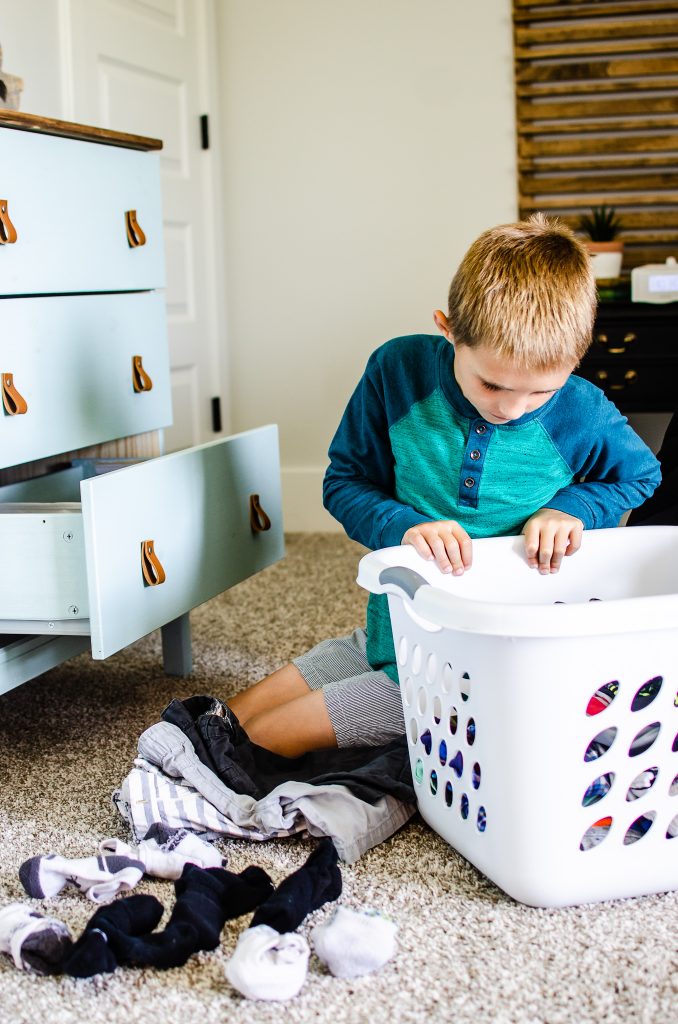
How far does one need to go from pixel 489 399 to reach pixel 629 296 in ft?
4.52

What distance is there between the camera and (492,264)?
1116 millimetres

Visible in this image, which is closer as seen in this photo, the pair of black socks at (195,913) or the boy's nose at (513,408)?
the pair of black socks at (195,913)

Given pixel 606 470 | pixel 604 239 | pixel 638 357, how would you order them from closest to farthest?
1. pixel 606 470
2. pixel 638 357
3. pixel 604 239

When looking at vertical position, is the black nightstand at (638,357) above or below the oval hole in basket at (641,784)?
above

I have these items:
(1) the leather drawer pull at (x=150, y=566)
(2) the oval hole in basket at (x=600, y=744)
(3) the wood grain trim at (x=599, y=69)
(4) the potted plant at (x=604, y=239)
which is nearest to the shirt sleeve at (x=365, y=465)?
(1) the leather drawer pull at (x=150, y=566)

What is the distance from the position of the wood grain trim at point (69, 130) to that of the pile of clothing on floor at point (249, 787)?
28.2 inches

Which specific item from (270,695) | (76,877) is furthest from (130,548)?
(76,877)

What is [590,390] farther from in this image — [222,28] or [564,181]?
[222,28]

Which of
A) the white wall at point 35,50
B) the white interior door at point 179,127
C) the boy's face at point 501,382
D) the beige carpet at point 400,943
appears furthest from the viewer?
the white interior door at point 179,127

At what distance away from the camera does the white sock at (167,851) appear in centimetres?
106

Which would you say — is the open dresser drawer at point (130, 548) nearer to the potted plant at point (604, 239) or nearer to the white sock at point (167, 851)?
the white sock at point (167, 851)

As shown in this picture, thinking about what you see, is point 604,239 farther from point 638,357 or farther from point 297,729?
point 297,729

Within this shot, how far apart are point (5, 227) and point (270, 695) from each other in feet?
2.09

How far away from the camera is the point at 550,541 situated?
1.19 meters
